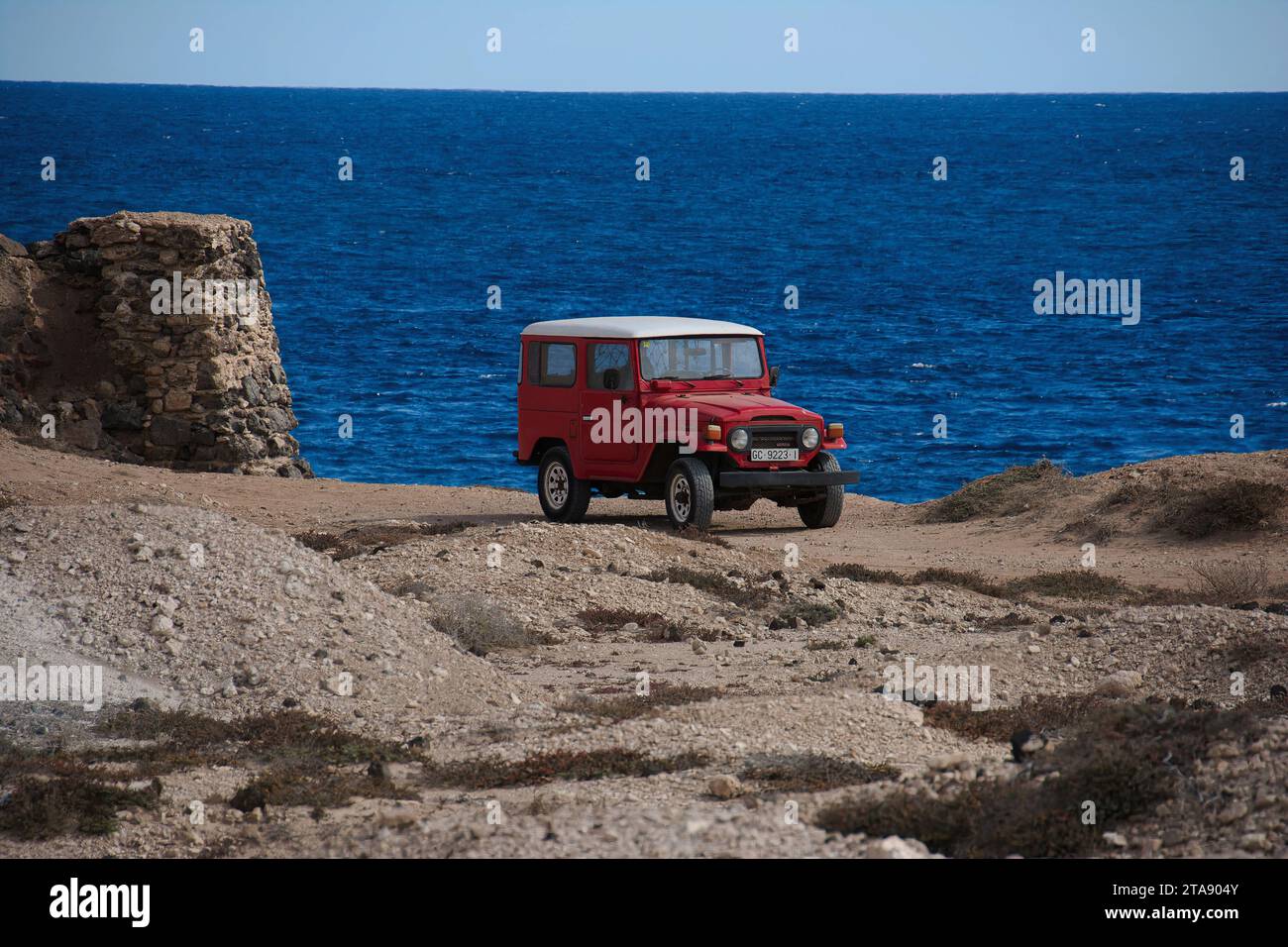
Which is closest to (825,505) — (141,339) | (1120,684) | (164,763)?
(1120,684)

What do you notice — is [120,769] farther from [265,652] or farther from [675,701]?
[675,701]

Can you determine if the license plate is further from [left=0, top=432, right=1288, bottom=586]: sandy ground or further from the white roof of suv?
the white roof of suv

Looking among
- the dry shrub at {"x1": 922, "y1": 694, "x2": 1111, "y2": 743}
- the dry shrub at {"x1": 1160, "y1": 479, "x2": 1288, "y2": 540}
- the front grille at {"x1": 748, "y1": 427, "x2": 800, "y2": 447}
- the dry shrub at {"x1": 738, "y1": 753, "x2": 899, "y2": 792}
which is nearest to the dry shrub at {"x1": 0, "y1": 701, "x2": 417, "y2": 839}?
the dry shrub at {"x1": 738, "y1": 753, "x2": 899, "y2": 792}

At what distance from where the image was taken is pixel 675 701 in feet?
37.4

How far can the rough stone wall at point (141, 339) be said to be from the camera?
2542 centimetres

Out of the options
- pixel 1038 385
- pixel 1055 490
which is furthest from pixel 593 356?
pixel 1038 385

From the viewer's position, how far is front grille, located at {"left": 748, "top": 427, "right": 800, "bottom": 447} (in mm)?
19234

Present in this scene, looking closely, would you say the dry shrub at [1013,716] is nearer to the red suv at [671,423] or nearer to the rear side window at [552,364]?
the red suv at [671,423]

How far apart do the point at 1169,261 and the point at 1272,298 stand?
14643mm

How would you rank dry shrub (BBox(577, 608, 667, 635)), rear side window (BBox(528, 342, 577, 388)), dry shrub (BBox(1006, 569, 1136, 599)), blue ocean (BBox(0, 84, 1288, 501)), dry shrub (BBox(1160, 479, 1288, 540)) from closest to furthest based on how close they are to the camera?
dry shrub (BBox(577, 608, 667, 635)), dry shrub (BBox(1006, 569, 1136, 599)), dry shrub (BBox(1160, 479, 1288, 540)), rear side window (BBox(528, 342, 577, 388)), blue ocean (BBox(0, 84, 1288, 501))

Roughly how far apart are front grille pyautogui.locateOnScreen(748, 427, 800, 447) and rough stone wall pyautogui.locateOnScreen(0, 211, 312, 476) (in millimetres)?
10623

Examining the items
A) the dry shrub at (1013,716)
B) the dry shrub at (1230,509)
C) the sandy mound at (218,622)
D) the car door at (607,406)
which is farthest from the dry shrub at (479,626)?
the dry shrub at (1230,509)

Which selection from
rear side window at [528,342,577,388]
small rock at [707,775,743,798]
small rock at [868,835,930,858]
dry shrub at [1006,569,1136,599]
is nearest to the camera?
small rock at [868,835,930,858]

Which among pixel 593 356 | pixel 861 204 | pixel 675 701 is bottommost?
pixel 675 701
